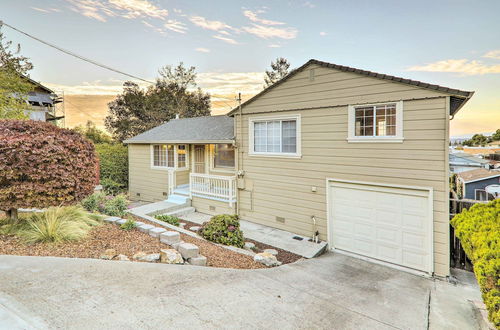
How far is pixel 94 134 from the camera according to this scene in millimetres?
35625

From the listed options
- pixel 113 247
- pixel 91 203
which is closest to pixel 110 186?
pixel 91 203

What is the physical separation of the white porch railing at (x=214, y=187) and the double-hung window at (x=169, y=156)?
1.69m

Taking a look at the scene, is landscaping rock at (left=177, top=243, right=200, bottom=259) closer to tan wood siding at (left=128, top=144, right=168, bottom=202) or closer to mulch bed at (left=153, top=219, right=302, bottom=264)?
mulch bed at (left=153, top=219, right=302, bottom=264)

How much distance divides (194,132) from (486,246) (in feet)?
38.2

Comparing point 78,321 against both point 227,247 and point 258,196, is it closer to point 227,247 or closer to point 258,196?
point 227,247

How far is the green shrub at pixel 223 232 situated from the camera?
6840mm

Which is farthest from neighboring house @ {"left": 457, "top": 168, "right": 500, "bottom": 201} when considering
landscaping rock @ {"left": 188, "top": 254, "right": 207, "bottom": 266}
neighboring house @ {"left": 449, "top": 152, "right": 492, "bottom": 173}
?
landscaping rock @ {"left": 188, "top": 254, "right": 207, "bottom": 266}

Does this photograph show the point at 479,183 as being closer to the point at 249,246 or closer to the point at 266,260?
the point at 249,246

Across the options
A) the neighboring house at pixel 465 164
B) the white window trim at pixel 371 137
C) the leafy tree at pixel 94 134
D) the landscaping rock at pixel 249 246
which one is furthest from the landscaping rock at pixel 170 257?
the leafy tree at pixel 94 134

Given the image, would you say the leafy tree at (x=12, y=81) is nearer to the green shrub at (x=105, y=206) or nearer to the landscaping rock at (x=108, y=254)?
the green shrub at (x=105, y=206)

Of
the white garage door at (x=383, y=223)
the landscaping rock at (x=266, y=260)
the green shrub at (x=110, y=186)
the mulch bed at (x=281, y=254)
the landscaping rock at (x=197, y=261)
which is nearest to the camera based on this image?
the landscaping rock at (x=197, y=261)

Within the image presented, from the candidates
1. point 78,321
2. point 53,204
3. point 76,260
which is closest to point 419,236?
point 78,321

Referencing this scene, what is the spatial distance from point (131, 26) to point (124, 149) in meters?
7.05

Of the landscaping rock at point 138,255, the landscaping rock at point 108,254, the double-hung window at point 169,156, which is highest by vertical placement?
the double-hung window at point 169,156
